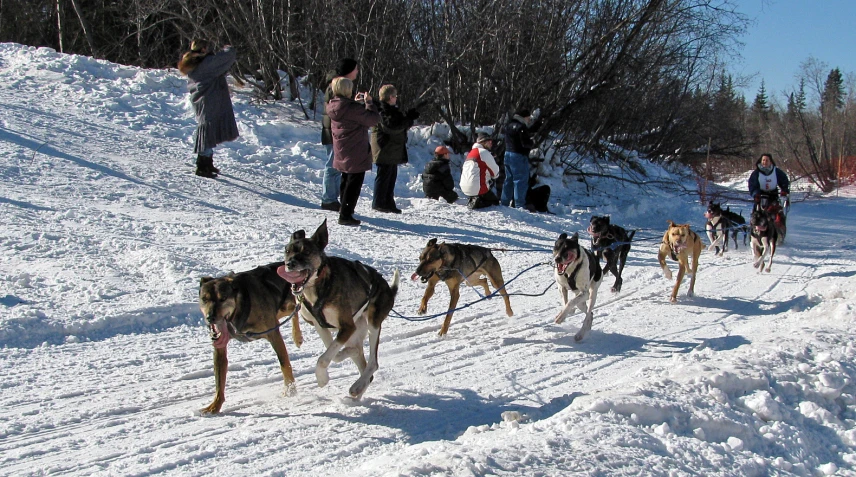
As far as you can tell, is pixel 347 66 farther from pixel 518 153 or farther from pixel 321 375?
pixel 321 375

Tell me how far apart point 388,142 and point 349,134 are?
1.14 metres

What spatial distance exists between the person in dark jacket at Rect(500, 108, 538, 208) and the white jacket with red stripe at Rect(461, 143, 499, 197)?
38.5 inches

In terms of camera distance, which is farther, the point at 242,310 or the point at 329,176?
the point at 329,176

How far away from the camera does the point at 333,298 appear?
462cm

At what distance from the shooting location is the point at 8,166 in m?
8.85

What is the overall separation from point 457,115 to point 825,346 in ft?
32.8

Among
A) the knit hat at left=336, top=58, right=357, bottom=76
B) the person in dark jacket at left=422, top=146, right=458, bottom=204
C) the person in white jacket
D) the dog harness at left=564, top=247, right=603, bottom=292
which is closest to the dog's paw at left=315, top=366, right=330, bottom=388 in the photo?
the dog harness at left=564, top=247, right=603, bottom=292

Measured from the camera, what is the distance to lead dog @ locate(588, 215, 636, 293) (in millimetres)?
8016

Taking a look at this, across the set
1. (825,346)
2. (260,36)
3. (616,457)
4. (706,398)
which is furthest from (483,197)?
(616,457)

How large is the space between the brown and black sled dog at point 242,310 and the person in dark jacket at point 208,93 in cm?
548

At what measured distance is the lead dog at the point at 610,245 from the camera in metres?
8.02

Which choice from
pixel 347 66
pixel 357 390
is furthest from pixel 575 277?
pixel 347 66

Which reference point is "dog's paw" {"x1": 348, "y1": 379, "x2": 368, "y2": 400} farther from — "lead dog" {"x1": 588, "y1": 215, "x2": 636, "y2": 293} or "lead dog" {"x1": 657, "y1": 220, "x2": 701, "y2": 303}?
"lead dog" {"x1": 657, "y1": 220, "x2": 701, "y2": 303}

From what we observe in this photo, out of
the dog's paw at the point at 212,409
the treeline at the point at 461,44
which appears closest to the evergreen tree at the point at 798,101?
the treeline at the point at 461,44
